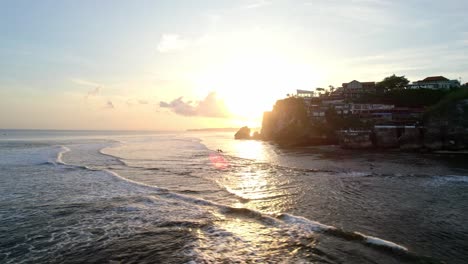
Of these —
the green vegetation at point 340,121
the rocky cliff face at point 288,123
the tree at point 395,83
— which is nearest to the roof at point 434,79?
the tree at point 395,83

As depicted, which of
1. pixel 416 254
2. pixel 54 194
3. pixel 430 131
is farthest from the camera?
pixel 430 131

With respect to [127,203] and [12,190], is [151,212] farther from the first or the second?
[12,190]

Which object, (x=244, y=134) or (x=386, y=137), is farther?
(x=244, y=134)

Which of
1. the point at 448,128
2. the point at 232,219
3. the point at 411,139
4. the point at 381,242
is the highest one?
the point at 448,128

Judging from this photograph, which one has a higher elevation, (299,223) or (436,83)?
(436,83)

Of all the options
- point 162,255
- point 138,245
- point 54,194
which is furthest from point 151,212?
point 54,194

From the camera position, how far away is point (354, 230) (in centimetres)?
1205

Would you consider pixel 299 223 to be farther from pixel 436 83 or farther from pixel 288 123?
pixel 436 83

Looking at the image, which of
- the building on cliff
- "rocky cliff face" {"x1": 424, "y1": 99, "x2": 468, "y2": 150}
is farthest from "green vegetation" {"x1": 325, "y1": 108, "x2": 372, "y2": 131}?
the building on cliff

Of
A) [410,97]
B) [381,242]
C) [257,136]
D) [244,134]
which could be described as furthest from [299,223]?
[244,134]

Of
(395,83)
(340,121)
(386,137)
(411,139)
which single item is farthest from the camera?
(395,83)

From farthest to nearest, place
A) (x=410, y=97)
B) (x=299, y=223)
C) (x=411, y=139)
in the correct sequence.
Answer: (x=410, y=97) < (x=411, y=139) < (x=299, y=223)

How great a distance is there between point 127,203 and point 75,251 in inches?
251

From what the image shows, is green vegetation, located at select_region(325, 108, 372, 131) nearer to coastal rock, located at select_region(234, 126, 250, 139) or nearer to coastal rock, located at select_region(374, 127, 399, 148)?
coastal rock, located at select_region(374, 127, 399, 148)
